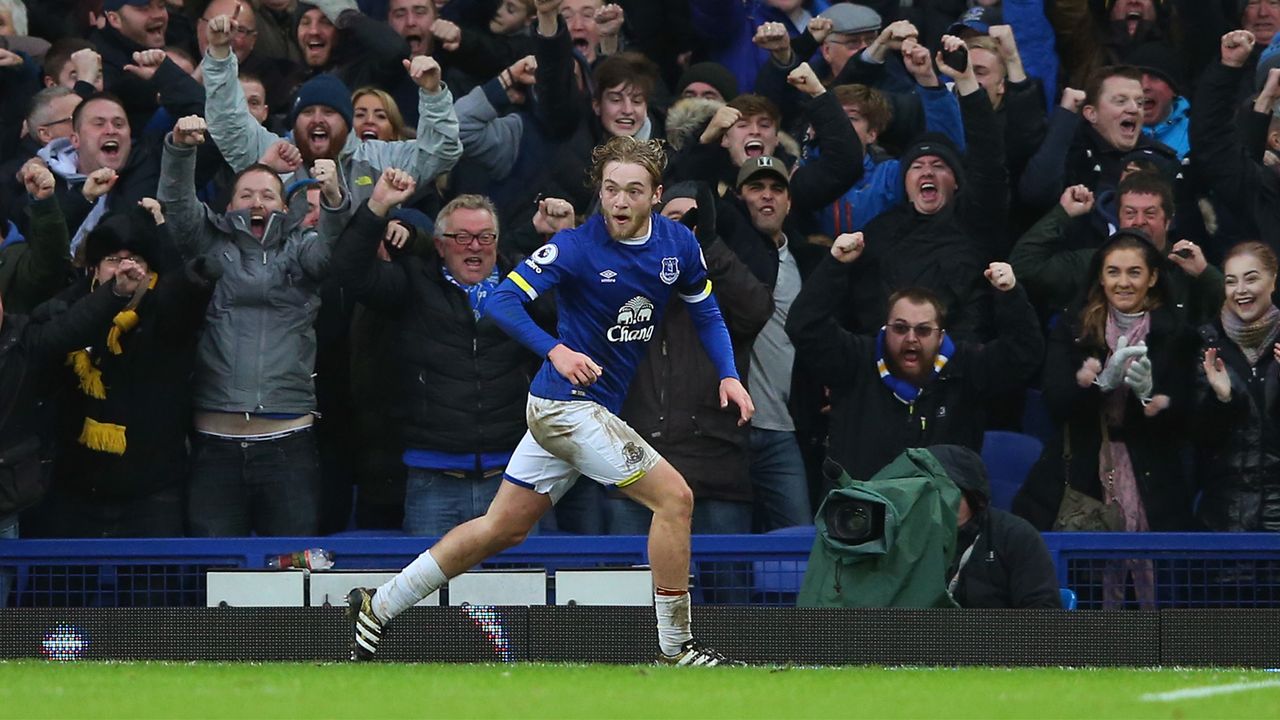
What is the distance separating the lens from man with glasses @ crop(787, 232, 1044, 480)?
10031 millimetres

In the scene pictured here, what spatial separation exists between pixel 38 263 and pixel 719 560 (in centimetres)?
401

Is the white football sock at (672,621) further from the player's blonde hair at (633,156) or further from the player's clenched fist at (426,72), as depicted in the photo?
the player's clenched fist at (426,72)

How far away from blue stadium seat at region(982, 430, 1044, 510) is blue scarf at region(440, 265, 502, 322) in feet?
8.76

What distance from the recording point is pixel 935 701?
265 inches

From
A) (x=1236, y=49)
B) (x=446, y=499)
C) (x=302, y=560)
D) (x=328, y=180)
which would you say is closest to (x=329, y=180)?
(x=328, y=180)

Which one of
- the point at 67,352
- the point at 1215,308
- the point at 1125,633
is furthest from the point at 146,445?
the point at 1215,308

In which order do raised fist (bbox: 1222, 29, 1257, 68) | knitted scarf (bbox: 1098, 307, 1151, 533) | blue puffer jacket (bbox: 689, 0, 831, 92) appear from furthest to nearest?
blue puffer jacket (bbox: 689, 0, 831, 92) < raised fist (bbox: 1222, 29, 1257, 68) < knitted scarf (bbox: 1098, 307, 1151, 533)

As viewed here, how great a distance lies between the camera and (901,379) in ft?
33.2

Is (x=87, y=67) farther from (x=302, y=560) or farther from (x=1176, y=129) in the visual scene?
(x=1176, y=129)

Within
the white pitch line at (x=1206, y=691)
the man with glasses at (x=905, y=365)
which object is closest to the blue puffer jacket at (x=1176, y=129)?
the man with glasses at (x=905, y=365)

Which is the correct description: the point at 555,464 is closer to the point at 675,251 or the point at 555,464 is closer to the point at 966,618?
the point at 675,251

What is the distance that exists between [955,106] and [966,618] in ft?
14.9

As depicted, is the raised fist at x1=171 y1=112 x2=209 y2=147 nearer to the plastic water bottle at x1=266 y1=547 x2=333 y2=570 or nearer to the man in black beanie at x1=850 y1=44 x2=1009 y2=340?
the plastic water bottle at x1=266 y1=547 x2=333 y2=570

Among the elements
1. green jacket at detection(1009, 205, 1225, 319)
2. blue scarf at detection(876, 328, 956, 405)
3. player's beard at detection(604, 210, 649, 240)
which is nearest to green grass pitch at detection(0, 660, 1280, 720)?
player's beard at detection(604, 210, 649, 240)
